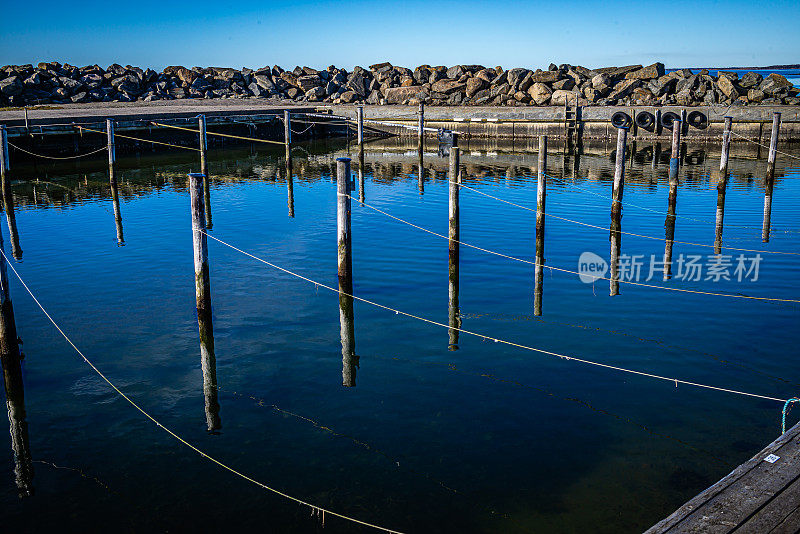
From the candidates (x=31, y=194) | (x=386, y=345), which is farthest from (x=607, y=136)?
(x=386, y=345)

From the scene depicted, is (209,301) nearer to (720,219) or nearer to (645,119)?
(720,219)

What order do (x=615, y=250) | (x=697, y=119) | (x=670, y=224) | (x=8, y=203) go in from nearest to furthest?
(x=615, y=250) → (x=670, y=224) → (x=8, y=203) → (x=697, y=119)

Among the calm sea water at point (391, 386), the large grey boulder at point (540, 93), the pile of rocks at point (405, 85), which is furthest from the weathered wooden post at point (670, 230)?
the large grey boulder at point (540, 93)

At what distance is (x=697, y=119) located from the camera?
40281 mm

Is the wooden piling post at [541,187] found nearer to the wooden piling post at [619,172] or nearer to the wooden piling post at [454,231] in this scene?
the wooden piling post at [454,231]

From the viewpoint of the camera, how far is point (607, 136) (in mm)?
41438

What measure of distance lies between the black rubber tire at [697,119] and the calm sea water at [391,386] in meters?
25.7

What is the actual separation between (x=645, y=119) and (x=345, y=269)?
114ft

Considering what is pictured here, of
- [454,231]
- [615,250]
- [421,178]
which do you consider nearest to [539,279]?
[454,231]

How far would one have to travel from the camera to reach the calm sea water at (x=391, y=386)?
6410 millimetres

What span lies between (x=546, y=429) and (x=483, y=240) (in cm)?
955

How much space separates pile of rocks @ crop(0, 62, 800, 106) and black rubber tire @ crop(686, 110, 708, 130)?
616 cm

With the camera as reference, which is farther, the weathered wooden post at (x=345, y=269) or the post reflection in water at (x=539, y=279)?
the post reflection in water at (x=539, y=279)

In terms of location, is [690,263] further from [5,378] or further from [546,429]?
[5,378]
